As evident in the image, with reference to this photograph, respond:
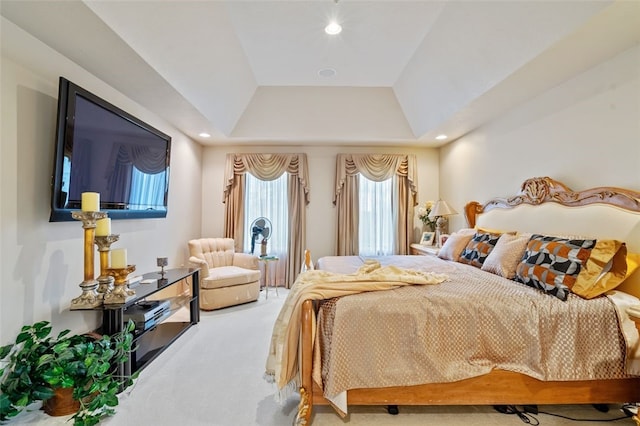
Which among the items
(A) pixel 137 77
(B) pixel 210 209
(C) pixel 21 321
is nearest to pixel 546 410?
(C) pixel 21 321

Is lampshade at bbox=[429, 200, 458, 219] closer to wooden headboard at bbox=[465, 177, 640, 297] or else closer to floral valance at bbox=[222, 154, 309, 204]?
wooden headboard at bbox=[465, 177, 640, 297]

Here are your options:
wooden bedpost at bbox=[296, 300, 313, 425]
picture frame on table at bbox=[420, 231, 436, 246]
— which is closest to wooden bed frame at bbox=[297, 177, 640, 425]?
wooden bedpost at bbox=[296, 300, 313, 425]

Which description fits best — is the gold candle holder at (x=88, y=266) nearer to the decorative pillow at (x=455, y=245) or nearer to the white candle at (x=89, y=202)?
the white candle at (x=89, y=202)

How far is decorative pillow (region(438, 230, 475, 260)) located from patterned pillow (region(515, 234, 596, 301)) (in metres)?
0.85

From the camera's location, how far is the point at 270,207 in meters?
4.84

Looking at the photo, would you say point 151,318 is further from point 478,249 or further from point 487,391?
point 478,249

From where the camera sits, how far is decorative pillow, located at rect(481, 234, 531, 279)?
2.31 metres

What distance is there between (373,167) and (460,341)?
11.4ft

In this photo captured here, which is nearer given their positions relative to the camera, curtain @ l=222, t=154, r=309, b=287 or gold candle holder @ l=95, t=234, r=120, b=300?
gold candle holder @ l=95, t=234, r=120, b=300

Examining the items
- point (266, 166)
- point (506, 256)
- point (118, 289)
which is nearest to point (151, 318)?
point (118, 289)

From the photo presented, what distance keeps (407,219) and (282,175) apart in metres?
2.33

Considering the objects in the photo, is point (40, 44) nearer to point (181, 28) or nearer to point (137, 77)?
point (137, 77)

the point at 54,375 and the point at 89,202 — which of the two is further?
the point at 89,202

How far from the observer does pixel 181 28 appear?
2.26m
